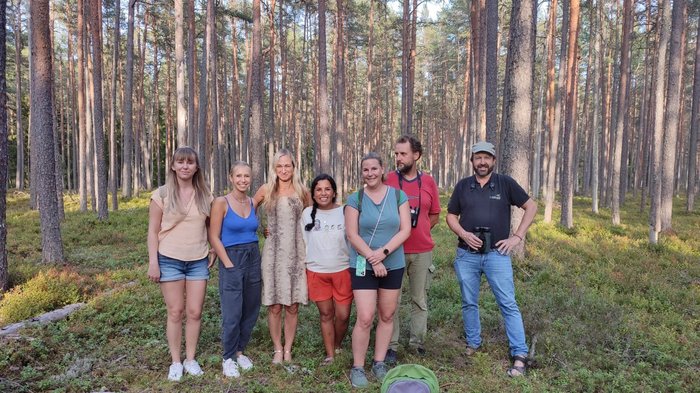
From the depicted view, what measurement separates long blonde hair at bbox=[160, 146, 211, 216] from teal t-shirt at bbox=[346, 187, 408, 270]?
4.94ft

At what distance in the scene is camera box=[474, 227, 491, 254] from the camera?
14.5ft

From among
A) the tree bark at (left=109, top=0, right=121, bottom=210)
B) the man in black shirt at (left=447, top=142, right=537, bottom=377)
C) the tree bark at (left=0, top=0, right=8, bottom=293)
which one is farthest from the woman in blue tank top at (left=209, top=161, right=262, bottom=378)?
the tree bark at (left=109, top=0, right=121, bottom=210)

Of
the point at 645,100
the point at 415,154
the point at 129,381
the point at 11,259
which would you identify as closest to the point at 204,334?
the point at 129,381

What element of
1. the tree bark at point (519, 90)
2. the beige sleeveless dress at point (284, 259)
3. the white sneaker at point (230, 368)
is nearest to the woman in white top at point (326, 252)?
→ the beige sleeveless dress at point (284, 259)

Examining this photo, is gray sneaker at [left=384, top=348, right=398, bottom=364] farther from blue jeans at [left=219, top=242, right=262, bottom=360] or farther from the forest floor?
blue jeans at [left=219, top=242, right=262, bottom=360]

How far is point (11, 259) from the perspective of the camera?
8789 mm

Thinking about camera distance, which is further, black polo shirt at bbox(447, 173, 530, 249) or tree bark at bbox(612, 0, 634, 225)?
tree bark at bbox(612, 0, 634, 225)

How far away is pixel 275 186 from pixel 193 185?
835 mm

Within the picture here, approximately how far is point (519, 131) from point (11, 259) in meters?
11.1

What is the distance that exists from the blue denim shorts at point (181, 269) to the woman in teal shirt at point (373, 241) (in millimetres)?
1520

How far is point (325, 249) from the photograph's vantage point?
13.7 feet

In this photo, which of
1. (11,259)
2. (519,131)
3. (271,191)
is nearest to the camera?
(271,191)

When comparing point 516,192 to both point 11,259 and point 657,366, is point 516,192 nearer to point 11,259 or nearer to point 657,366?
point 657,366

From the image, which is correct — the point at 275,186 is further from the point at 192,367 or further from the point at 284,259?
the point at 192,367
